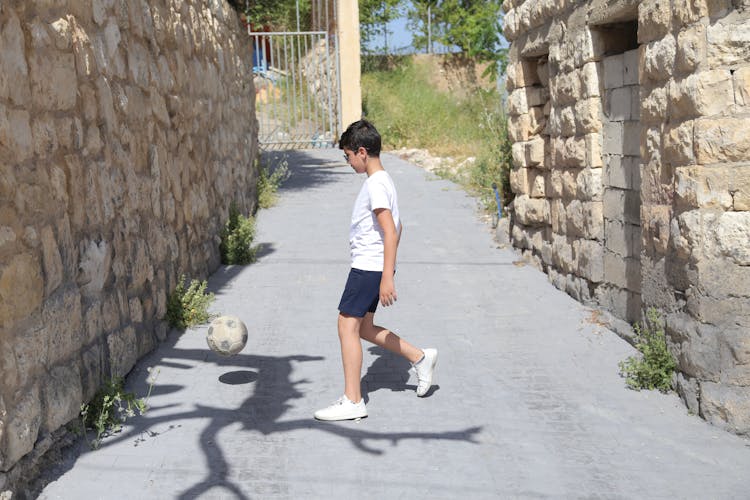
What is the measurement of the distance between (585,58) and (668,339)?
233 centimetres

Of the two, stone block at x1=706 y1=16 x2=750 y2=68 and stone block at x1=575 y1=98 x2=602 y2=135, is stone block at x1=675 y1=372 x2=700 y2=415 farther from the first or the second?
stone block at x1=575 y1=98 x2=602 y2=135

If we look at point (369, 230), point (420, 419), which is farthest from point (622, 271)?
point (369, 230)

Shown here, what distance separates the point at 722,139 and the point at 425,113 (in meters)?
14.4

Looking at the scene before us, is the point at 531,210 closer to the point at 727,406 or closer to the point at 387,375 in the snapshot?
the point at 387,375

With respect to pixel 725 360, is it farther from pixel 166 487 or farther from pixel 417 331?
pixel 166 487

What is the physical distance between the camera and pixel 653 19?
15.3 ft

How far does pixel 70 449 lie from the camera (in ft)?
12.1

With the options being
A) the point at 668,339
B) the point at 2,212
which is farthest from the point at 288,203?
the point at 2,212

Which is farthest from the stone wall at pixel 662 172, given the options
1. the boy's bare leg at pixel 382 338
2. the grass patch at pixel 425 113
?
the grass patch at pixel 425 113

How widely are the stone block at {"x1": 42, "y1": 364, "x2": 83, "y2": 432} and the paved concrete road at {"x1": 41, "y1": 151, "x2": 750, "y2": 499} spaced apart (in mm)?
196

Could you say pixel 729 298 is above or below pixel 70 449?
above

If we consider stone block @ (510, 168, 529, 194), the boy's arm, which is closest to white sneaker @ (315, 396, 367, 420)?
the boy's arm

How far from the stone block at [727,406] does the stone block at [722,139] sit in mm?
1160

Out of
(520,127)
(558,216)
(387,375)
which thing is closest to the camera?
(387,375)
